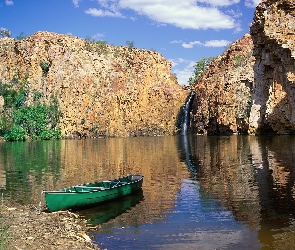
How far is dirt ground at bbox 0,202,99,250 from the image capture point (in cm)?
1307

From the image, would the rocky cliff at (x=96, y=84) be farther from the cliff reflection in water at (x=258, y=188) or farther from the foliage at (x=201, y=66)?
the cliff reflection in water at (x=258, y=188)

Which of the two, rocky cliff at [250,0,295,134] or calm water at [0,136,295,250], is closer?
calm water at [0,136,295,250]

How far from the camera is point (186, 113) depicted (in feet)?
345

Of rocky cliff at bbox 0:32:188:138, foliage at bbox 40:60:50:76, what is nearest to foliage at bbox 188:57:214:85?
rocky cliff at bbox 0:32:188:138

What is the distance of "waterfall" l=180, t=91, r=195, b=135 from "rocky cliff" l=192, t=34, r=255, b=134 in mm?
3499

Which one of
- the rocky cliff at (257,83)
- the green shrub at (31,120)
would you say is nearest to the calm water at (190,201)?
the rocky cliff at (257,83)

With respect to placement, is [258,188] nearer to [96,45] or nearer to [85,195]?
[85,195]

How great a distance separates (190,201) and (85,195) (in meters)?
5.64

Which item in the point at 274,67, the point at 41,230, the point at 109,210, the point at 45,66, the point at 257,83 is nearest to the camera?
the point at 41,230

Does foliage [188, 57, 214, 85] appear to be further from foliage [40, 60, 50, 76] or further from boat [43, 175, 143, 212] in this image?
boat [43, 175, 143, 212]

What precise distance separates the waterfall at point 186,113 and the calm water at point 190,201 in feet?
210

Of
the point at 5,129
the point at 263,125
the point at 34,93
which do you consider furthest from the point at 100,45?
the point at 263,125

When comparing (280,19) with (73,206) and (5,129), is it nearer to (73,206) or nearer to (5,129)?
(73,206)

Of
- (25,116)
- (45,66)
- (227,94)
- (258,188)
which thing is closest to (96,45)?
(45,66)
